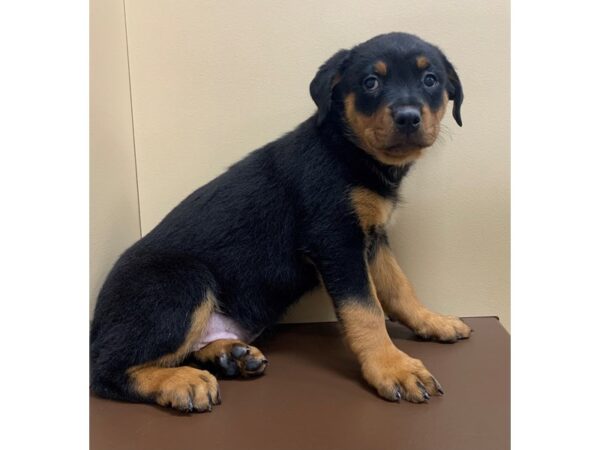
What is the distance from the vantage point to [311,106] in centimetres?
290

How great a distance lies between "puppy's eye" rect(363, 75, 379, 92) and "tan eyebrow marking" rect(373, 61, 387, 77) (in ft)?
0.08

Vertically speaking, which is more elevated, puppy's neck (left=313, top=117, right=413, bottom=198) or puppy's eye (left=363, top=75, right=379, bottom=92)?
puppy's eye (left=363, top=75, right=379, bottom=92)

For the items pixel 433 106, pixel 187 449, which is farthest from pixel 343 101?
pixel 187 449

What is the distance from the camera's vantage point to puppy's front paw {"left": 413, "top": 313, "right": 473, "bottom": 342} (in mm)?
2609

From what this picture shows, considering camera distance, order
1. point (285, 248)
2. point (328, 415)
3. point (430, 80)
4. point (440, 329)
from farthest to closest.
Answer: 1. point (440, 329)
2. point (285, 248)
3. point (430, 80)
4. point (328, 415)

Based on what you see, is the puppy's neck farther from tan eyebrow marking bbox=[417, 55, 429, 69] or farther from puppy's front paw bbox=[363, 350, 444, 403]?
puppy's front paw bbox=[363, 350, 444, 403]

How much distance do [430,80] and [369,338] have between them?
40.1 inches

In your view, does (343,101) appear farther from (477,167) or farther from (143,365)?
(143,365)

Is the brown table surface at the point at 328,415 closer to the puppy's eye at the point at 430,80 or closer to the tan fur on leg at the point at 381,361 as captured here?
the tan fur on leg at the point at 381,361

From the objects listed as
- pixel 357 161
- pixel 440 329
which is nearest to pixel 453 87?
pixel 357 161

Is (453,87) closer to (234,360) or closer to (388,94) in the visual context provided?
(388,94)

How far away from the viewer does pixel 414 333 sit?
8.82ft

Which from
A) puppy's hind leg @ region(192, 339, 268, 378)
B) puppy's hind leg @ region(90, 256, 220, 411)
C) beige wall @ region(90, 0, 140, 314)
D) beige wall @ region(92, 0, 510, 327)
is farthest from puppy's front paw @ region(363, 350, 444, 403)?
beige wall @ region(90, 0, 140, 314)

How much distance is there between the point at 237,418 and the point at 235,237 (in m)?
0.73
